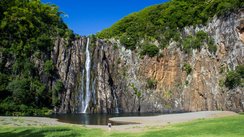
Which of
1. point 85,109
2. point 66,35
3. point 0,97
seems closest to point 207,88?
point 85,109

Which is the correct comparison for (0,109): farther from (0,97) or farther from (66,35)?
(66,35)

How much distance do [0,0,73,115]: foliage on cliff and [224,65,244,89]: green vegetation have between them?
39028mm

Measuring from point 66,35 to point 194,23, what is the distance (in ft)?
104

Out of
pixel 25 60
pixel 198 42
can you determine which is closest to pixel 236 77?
pixel 198 42

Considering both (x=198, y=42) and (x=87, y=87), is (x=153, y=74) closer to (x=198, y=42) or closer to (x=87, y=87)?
(x=198, y=42)

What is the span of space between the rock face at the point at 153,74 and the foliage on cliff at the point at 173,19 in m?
1.90

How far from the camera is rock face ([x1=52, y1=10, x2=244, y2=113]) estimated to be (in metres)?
75.9

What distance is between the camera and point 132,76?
287 ft

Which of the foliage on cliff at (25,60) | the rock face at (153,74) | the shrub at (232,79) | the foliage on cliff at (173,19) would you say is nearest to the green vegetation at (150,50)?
the rock face at (153,74)

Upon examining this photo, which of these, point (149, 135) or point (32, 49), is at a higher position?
point (32, 49)

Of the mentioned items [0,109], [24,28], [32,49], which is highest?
[24,28]

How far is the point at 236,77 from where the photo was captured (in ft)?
233

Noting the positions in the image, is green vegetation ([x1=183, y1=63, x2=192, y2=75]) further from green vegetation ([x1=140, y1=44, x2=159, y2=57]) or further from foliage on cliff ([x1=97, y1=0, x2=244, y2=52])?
green vegetation ([x1=140, y1=44, x2=159, y2=57])

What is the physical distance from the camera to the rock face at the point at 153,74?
249 feet
